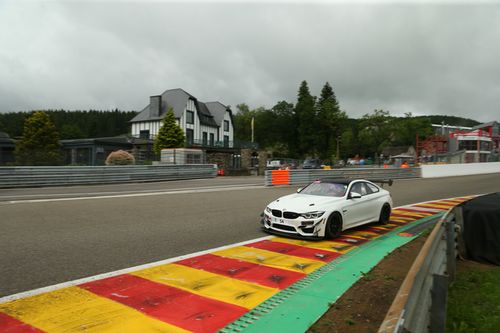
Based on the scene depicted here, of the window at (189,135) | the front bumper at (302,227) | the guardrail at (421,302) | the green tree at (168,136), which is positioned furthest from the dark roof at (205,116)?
the guardrail at (421,302)

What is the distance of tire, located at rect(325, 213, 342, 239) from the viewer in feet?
25.9

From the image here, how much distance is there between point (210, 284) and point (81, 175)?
1919 cm

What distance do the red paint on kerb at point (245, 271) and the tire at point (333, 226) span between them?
7.93 feet

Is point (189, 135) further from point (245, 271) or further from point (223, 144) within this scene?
point (245, 271)

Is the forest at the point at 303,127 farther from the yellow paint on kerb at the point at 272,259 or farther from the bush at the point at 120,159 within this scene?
the yellow paint on kerb at the point at 272,259

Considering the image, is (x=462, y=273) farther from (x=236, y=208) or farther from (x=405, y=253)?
(x=236, y=208)

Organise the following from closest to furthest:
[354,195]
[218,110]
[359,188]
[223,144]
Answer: [354,195] → [359,188] → [223,144] → [218,110]

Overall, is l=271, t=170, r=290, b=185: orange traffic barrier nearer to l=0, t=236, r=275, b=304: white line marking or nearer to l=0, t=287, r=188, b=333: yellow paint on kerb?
l=0, t=236, r=275, b=304: white line marking

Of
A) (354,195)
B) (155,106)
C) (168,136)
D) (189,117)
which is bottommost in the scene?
(354,195)

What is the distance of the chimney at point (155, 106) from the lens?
178 feet

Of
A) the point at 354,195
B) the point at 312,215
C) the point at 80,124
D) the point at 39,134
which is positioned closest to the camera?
the point at 312,215

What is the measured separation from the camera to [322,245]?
754 centimetres

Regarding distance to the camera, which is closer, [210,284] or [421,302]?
[421,302]

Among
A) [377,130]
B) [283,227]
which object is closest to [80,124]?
[377,130]
